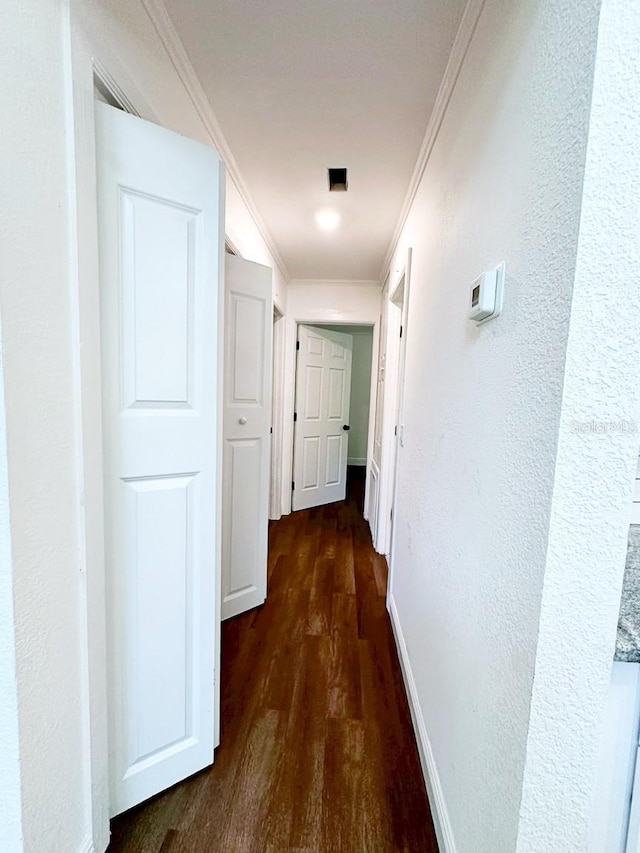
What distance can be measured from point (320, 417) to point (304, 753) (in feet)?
9.71

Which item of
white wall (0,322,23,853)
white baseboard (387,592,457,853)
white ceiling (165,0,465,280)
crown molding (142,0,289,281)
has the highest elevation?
white ceiling (165,0,465,280)

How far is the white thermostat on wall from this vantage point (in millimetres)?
794

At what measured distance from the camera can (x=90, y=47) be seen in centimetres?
84

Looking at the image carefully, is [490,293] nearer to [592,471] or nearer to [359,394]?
[592,471]

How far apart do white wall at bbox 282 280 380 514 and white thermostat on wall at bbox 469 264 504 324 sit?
9.29ft

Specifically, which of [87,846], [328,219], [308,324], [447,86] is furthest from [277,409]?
[87,846]

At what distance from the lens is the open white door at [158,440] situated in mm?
949

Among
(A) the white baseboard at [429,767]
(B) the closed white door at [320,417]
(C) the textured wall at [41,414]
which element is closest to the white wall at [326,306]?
(B) the closed white door at [320,417]

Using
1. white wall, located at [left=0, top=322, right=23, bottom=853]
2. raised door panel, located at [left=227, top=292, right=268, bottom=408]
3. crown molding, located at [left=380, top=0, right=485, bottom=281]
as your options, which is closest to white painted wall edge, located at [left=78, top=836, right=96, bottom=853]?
white wall, located at [left=0, top=322, right=23, bottom=853]

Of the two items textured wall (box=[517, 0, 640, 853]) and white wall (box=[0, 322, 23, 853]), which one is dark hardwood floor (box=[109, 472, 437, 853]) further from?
textured wall (box=[517, 0, 640, 853])

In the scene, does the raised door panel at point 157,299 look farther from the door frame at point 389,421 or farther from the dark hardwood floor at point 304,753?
the door frame at point 389,421

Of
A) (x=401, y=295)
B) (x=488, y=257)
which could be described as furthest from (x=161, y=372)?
(x=401, y=295)

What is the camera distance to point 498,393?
79 cm

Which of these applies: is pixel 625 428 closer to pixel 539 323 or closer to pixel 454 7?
pixel 539 323
